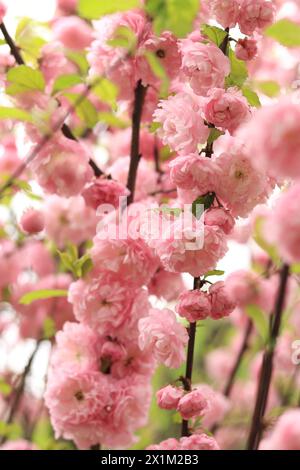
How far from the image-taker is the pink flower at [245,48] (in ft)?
2.91

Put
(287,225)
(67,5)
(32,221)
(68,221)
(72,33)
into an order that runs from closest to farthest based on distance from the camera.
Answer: (287,225)
(32,221)
(68,221)
(72,33)
(67,5)

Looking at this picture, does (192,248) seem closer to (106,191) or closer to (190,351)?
(190,351)

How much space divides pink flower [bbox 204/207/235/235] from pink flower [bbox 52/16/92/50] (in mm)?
832

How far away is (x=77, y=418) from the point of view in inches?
40.6

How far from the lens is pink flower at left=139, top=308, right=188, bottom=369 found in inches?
34.0

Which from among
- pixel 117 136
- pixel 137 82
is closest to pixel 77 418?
pixel 137 82

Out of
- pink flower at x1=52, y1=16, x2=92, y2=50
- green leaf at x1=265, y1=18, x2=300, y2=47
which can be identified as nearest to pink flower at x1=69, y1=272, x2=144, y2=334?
green leaf at x1=265, y1=18, x2=300, y2=47

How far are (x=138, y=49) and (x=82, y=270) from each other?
33 cm

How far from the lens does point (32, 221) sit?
1.21 meters

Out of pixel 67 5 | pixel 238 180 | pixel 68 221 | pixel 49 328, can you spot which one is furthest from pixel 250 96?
pixel 67 5

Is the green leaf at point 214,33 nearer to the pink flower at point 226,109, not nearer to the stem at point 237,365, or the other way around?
the pink flower at point 226,109

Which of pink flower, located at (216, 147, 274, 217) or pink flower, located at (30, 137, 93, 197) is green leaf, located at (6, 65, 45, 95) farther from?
pink flower, located at (216, 147, 274, 217)

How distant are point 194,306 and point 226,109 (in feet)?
0.76
